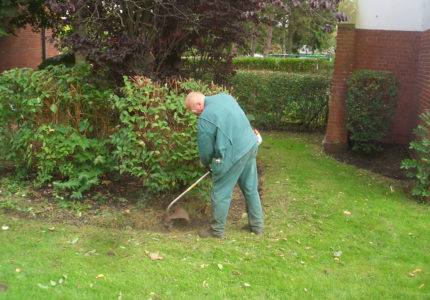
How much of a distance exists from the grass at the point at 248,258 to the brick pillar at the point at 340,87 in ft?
9.89

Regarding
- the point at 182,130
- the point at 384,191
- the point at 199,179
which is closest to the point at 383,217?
the point at 384,191

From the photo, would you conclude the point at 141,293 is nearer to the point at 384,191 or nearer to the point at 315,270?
the point at 315,270

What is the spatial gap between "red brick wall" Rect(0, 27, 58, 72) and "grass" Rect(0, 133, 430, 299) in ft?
51.5

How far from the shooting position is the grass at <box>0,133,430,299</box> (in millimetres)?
3852

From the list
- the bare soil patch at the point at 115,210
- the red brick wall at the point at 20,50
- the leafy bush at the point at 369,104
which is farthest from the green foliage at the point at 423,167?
the red brick wall at the point at 20,50

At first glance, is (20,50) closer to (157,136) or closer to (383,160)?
(157,136)

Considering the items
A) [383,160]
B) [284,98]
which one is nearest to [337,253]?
[383,160]

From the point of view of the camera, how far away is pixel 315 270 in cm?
428

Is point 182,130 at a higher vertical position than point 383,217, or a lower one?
higher

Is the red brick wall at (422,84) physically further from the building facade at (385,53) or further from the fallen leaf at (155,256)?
the fallen leaf at (155,256)

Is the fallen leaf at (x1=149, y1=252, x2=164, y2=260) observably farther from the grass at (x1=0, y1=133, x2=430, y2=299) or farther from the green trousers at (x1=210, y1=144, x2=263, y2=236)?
the green trousers at (x1=210, y1=144, x2=263, y2=236)

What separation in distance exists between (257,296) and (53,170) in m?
3.93

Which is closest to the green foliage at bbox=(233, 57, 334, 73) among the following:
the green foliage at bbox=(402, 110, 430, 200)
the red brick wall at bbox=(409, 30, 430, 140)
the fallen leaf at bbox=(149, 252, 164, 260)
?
the red brick wall at bbox=(409, 30, 430, 140)

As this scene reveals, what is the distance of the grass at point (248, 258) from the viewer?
3.85 m
